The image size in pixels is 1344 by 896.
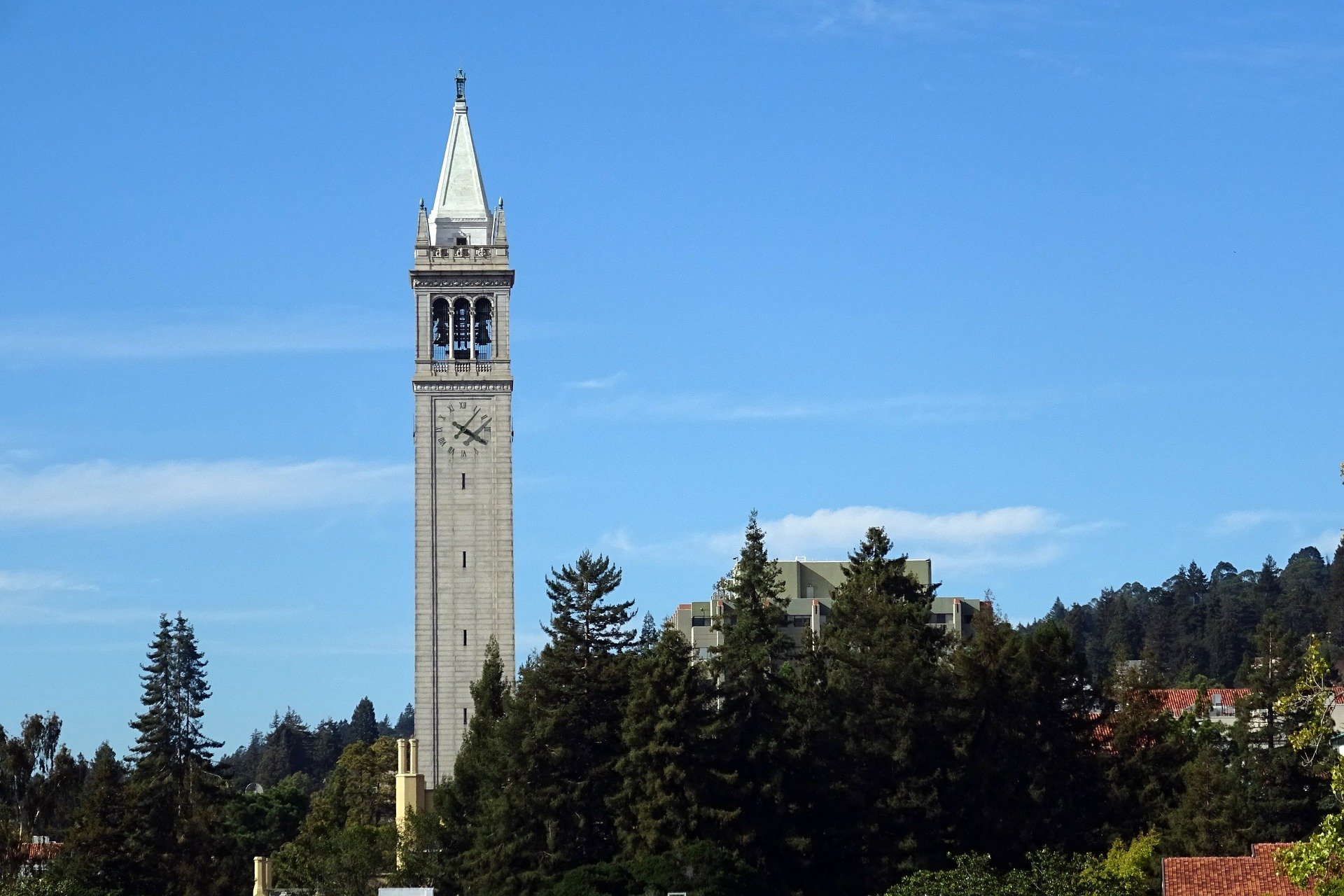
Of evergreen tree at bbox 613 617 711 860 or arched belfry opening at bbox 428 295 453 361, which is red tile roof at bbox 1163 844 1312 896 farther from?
arched belfry opening at bbox 428 295 453 361

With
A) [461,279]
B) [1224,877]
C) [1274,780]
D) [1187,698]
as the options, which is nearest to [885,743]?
[1224,877]

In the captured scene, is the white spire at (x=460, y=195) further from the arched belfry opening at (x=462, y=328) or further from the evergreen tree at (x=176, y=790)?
the evergreen tree at (x=176, y=790)

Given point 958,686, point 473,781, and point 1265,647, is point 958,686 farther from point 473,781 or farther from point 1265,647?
point 1265,647

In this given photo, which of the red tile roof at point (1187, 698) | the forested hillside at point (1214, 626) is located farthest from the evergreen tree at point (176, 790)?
the forested hillside at point (1214, 626)

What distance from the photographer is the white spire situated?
88438 millimetres

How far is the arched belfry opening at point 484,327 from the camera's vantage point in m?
87.3

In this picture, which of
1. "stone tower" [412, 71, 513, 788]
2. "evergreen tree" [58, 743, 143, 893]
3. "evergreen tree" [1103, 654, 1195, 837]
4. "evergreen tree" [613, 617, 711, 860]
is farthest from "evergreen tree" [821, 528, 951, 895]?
"stone tower" [412, 71, 513, 788]

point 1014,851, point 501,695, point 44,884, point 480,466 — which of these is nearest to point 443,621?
point 480,466

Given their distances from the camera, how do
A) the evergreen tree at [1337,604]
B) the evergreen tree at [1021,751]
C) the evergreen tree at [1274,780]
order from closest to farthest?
the evergreen tree at [1021,751]
the evergreen tree at [1274,780]
the evergreen tree at [1337,604]

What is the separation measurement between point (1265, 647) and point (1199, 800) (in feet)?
54.4

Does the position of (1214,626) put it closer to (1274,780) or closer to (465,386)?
(465,386)

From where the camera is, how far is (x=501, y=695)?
61.8 m

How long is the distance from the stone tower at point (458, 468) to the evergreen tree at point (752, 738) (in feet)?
86.6

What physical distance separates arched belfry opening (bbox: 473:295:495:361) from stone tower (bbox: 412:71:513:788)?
0.13 ft
